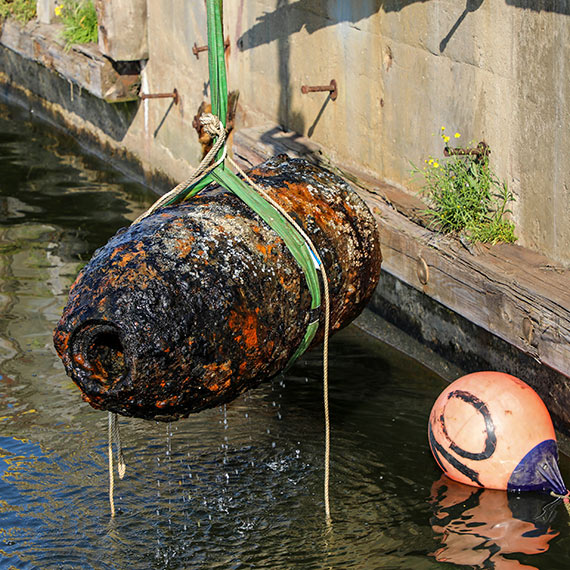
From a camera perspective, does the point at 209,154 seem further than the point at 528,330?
No

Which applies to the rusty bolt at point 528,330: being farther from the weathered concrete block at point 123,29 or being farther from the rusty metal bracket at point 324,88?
the weathered concrete block at point 123,29

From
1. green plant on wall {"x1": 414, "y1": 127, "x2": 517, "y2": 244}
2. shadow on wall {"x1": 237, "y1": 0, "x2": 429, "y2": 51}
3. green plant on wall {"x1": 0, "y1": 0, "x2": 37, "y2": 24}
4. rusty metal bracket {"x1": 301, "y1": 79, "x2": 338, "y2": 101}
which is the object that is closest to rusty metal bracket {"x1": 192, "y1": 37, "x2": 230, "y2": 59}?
shadow on wall {"x1": 237, "y1": 0, "x2": 429, "y2": 51}

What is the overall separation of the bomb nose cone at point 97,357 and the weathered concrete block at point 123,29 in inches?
289

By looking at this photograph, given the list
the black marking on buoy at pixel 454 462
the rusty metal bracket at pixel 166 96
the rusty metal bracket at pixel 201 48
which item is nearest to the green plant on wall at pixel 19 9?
the rusty metal bracket at pixel 166 96

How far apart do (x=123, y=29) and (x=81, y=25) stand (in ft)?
4.89

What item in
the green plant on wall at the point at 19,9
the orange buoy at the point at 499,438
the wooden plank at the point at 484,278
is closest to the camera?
the orange buoy at the point at 499,438

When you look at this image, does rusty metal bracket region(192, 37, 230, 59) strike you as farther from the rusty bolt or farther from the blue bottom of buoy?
the blue bottom of buoy

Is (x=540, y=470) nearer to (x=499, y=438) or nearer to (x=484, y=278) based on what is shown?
(x=499, y=438)

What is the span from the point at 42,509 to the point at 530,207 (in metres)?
3.26

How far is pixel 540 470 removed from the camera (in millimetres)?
5219

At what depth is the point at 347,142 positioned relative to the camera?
25.9ft

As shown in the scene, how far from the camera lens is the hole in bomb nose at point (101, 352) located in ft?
13.2

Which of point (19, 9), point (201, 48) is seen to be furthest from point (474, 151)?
point (19, 9)

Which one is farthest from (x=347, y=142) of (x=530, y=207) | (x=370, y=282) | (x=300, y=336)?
(x=300, y=336)
